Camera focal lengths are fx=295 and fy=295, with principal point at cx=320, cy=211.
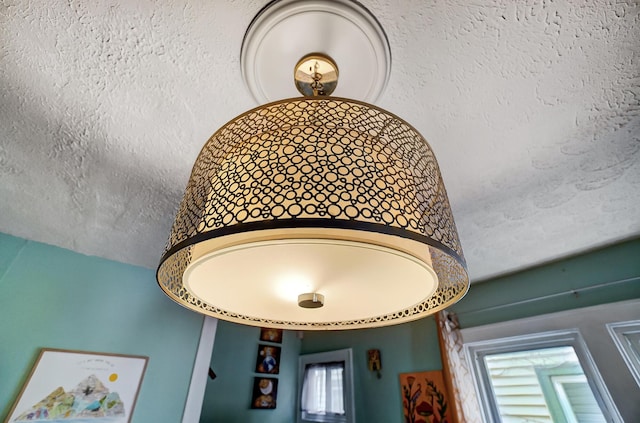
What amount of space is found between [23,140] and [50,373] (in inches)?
48.4

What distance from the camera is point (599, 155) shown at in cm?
108

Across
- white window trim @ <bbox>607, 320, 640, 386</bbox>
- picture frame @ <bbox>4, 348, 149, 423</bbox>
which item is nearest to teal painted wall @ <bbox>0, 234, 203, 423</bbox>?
picture frame @ <bbox>4, 348, 149, 423</bbox>

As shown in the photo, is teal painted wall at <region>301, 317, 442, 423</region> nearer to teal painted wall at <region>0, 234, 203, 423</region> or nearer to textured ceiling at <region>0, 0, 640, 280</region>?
textured ceiling at <region>0, 0, 640, 280</region>

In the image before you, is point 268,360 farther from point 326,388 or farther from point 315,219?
point 315,219

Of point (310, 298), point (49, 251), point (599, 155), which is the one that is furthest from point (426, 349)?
point (49, 251)

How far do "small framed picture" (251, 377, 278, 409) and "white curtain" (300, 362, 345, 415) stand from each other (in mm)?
318

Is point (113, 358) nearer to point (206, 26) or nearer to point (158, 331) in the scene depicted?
point (158, 331)

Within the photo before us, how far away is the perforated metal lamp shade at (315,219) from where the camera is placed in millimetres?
429

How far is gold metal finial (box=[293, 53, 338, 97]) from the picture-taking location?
2.39ft

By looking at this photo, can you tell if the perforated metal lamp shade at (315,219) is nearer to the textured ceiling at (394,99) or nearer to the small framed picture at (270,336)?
the textured ceiling at (394,99)

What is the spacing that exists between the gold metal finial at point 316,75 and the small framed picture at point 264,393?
3.19 m

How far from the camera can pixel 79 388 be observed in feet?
5.12

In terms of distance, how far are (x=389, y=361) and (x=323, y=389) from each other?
974 mm

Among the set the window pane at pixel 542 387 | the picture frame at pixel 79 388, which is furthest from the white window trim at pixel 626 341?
the picture frame at pixel 79 388
